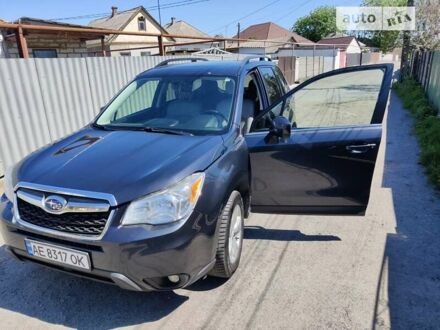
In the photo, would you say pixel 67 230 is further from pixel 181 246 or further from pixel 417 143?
pixel 417 143

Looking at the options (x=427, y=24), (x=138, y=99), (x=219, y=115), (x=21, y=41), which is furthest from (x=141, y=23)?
(x=219, y=115)

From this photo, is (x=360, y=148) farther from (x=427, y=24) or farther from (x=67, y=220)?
(x=427, y=24)

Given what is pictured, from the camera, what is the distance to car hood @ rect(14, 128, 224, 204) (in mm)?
2270

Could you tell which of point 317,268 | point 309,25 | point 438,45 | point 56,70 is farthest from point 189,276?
point 309,25

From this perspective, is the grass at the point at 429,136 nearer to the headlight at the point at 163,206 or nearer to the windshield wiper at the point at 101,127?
the headlight at the point at 163,206

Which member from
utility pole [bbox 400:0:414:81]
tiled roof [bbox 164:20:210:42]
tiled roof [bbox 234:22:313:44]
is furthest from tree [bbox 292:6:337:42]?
utility pole [bbox 400:0:414:81]

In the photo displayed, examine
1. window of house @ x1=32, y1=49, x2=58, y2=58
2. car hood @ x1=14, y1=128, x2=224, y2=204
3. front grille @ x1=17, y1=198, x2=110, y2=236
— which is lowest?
front grille @ x1=17, y1=198, x2=110, y2=236

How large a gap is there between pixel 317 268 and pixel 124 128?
2192 mm

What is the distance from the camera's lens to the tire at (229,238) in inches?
104

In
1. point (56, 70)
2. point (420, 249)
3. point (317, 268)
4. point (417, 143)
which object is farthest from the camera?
point (417, 143)

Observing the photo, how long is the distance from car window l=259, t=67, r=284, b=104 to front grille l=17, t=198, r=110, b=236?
275 cm

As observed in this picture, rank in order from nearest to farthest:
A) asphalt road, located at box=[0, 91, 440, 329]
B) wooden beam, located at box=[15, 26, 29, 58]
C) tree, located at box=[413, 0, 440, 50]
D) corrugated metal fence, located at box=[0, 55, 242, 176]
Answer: asphalt road, located at box=[0, 91, 440, 329], wooden beam, located at box=[15, 26, 29, 58], corrugated metal fence, located at box=[0, 55, 242, 176], tree, located at box=[413, 0, 440, 50]

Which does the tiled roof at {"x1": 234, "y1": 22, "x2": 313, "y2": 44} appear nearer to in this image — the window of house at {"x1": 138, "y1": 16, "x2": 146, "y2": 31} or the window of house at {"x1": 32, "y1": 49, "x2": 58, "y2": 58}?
the window of house at {"x1": 138, "y1": 16, "x2": 146, "y2": 31}

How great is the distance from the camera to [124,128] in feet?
10.9
